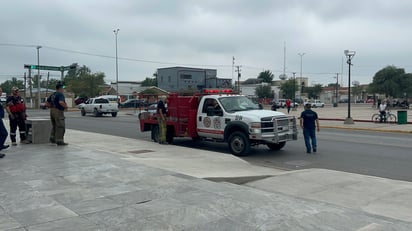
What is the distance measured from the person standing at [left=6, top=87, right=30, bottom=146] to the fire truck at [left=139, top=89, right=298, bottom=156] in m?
4.62

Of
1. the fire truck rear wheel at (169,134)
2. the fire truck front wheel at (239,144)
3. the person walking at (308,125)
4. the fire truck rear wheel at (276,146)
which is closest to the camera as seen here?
the fire truck front wheel at (239,144)

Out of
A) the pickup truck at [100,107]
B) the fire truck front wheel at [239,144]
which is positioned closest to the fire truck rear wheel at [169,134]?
the fire truck front wheel at [239,144]

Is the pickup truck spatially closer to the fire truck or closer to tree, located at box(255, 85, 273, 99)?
the fire truck

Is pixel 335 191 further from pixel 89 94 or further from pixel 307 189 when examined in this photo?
pixel 89 94

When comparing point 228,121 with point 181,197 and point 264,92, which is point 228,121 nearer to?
point 181,197

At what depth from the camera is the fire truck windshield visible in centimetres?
1295

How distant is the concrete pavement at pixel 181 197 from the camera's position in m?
5.04

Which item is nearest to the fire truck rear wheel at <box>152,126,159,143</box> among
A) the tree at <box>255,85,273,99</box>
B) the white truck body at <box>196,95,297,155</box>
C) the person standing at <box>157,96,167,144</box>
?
the person standing at <box>157,96,167,144</box>

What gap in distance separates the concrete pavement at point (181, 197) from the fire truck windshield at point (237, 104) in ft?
10.3

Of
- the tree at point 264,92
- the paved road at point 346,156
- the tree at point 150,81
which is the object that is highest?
the tree at point 150,81

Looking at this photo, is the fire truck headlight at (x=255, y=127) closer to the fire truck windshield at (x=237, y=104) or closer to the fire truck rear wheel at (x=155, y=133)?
the fire truck windshield at (x=237, y=104)

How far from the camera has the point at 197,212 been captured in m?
5.43

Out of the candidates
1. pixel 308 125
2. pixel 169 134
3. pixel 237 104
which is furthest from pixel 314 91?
pixel 237 104

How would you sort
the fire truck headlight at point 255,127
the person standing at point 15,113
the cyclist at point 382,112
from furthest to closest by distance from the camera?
the cyclist at point 382,112, the person standing at point 15,113, the fire truck headlight at point 255,127
